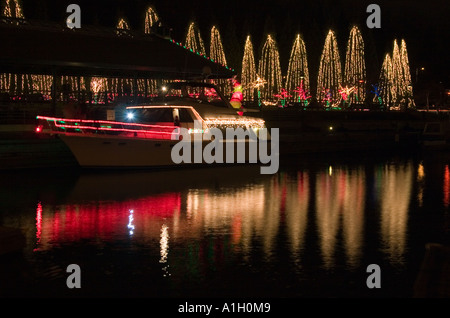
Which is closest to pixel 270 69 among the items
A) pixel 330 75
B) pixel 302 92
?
pixel 302 92

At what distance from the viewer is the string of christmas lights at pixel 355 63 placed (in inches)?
2751

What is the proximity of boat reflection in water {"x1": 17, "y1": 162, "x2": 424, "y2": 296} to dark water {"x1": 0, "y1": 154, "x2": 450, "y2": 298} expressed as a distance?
0.03 meters

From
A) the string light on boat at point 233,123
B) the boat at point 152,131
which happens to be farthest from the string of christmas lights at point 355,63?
the boat at point 152,131

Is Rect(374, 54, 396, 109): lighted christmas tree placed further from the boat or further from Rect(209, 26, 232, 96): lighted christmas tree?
the boat

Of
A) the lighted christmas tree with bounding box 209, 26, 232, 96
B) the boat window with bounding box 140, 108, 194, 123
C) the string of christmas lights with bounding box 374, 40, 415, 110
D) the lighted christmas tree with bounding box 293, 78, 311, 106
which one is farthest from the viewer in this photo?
the string of christmas lights with bounding box 374, 40, 415, 110

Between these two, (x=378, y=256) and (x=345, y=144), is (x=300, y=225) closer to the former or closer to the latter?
(x=378, y=256)

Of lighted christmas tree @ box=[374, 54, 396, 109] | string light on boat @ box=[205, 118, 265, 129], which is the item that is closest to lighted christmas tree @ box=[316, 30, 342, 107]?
lighted christmas tree @ box=[374, 54, 396, 109]

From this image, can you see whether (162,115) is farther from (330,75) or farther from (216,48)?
(330,75)

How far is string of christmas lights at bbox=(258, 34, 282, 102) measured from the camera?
237 ft

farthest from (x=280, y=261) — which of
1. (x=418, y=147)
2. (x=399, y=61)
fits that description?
(x=399, y=61)

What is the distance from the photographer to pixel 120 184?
20.6 m

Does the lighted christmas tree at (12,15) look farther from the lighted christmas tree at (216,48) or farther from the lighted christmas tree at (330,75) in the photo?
the lighted christmas tree at (330,75)

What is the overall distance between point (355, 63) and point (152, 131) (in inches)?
2018

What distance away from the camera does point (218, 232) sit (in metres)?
13.1
